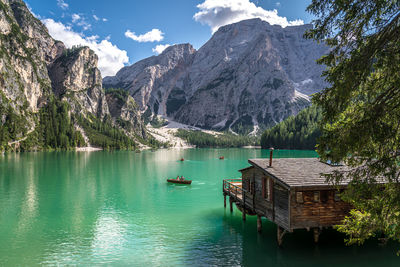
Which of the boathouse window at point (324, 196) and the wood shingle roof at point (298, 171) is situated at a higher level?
the wood shingle roof at point (298, 171)

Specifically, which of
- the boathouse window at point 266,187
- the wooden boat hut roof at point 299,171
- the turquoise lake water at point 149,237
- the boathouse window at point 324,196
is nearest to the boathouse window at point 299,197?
the wooden boat hut roof at point 299,171

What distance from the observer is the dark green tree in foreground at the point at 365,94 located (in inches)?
447

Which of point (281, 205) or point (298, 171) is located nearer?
point (281, 205)

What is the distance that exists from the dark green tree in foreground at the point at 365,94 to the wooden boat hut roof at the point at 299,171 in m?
9.84

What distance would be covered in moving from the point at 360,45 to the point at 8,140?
8782 inches

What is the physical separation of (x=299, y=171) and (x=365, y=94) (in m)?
14.4

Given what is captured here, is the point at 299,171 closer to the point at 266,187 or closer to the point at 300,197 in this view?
the point at 300,197

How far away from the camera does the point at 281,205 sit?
25.4 metres

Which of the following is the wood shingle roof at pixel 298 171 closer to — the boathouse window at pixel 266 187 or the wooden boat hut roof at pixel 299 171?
Answer: the wooden boat hut roof at pixel 299 171

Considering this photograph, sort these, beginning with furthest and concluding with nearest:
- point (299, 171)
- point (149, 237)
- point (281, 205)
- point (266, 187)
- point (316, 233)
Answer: point (149, 237)
point (266, 187)
point (299, 171)
point (316, 233)
point (281, 205)

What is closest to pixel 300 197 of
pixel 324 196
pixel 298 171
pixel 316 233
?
pixel 324 196

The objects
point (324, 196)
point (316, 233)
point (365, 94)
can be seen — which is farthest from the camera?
point (316, 233)

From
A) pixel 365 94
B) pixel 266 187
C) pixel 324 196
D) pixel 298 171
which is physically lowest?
pixel 324 196

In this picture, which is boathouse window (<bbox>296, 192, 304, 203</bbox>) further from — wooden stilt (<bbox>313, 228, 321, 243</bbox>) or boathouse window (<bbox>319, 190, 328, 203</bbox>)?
wooden stilt (<bbox>313, 228, 321, 243</bbox>)
